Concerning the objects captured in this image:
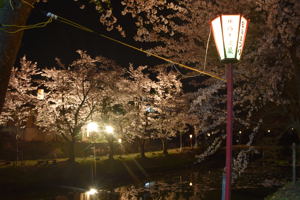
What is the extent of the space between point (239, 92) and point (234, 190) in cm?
1045

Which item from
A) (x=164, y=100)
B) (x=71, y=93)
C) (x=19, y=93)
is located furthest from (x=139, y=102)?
(x=19, y=93)

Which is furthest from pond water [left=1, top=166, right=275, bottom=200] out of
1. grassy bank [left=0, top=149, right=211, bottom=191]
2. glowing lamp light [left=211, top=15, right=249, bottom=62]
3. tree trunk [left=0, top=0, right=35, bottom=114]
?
tree trunk [left=0, top=0, right=35, bottom=114]

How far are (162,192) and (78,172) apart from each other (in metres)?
7.08

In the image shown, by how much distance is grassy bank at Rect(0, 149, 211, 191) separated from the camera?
1816 cm

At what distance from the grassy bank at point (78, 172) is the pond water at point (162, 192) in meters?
1.36

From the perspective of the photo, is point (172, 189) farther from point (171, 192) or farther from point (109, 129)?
point (109, 129)

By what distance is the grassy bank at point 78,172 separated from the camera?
18.2 meters

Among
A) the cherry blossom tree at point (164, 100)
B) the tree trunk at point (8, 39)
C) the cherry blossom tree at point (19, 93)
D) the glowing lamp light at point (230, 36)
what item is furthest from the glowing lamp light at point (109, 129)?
the tree trunk at point (8, 39)

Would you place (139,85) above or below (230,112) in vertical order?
above

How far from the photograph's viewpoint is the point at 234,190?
1633 centimetres

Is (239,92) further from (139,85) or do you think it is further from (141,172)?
(139,85)

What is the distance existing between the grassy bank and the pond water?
4.45 feet

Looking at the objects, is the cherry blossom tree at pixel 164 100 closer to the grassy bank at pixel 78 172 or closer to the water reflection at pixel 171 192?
the grassy bank at pixel 78 172

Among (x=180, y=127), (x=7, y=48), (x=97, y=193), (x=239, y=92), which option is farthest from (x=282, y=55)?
(x=180, y=127)
